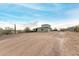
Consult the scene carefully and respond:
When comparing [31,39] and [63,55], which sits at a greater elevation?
[31,39]

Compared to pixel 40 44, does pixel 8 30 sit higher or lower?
higher

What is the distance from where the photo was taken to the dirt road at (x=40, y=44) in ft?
5.66

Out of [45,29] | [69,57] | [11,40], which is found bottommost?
[69,57]

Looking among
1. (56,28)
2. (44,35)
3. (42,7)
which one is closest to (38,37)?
(44,35)

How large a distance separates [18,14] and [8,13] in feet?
0.36

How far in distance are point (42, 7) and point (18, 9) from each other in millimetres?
265

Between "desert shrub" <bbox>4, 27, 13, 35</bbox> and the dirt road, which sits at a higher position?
"desert shrub" <bbox>4, 27, 13, 35</bbox>

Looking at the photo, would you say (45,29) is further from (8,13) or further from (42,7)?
(8,13)

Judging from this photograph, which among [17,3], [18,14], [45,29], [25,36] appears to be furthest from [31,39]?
[17,3]

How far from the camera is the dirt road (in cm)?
173

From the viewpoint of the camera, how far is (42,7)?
177 centimetres

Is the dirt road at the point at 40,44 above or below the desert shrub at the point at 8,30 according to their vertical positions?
below

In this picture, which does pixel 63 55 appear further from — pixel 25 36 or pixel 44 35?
pixel 25 36

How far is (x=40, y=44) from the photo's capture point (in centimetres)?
177
